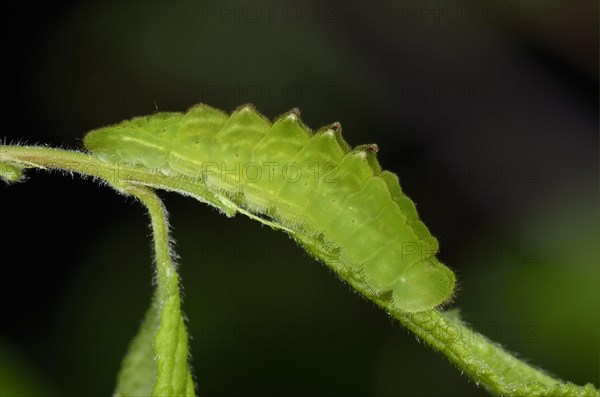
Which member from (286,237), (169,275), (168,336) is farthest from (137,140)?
(286,237)

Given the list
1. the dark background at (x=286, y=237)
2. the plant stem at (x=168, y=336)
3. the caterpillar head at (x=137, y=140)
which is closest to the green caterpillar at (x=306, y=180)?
the caterpillar head at (x=137, y=140)

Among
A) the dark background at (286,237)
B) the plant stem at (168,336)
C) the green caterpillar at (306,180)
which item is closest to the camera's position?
the plant stem at (168,336)

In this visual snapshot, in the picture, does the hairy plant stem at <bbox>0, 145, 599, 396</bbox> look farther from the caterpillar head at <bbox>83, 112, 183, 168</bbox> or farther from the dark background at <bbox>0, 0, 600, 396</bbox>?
the dark background at <bbox>0, 0, 600, 396</bbox>

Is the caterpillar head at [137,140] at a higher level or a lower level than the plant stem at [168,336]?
higher

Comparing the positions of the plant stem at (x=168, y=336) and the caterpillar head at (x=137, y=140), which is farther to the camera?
the caterpillar head at (x=137, y=140)

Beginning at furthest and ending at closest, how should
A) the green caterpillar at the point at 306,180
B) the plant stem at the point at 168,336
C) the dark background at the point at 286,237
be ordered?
1. the dark background at the point at 286,237
2. the green caterpillar at the point at 306,180
3. the plant stem at the point at 168,336

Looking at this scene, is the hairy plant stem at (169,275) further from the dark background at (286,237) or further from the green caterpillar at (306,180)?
the dark background at (286,237)

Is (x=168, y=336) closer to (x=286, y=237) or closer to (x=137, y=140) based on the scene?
(x=137, y=140)

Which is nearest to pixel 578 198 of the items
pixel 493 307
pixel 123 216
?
pixel 493 307
